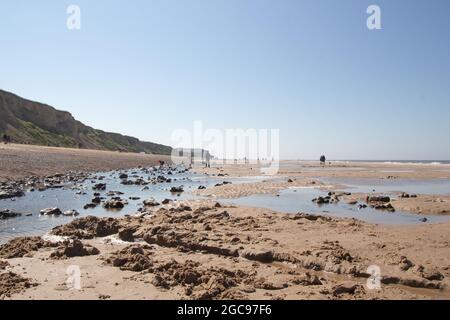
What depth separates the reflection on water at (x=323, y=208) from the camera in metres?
15.2

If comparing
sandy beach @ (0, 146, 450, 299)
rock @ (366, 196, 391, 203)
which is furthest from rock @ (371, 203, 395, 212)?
sandy beach @ (0, 146, 450, 299)

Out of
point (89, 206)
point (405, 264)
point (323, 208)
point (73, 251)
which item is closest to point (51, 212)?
point (89, 206)

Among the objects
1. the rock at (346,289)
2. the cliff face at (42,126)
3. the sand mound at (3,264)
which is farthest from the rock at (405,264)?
the cliff face at (42,126)

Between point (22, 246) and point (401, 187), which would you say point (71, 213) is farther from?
point (401, 187)

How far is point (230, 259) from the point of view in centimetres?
961

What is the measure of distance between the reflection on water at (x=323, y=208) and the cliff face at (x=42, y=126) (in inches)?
2646

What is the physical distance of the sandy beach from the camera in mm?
7398

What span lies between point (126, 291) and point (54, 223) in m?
8.31

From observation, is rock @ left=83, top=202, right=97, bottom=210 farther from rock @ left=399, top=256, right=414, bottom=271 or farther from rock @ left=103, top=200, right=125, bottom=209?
rock @ left=399, top=256, right=414, bottom=271

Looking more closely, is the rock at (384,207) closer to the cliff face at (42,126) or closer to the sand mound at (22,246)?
the sand mound at (22,246)

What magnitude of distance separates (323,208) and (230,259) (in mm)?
9703
